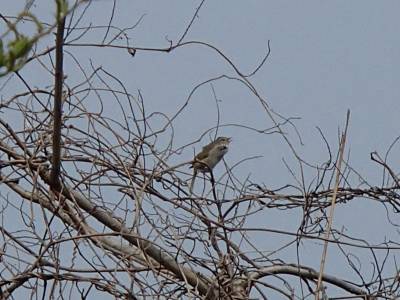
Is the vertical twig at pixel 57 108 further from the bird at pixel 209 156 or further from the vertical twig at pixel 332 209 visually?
the vertical twig at pixel 332 209

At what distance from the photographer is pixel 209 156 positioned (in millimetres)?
3479

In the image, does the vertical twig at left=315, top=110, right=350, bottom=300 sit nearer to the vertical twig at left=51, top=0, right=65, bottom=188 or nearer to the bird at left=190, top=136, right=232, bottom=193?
the bird at left=190, top=136, right=232, bottom=193

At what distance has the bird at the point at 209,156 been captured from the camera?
2.99 meters

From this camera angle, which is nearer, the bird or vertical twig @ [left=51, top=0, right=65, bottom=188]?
vertical twig @ [left=51, top=0, right=65, bottom=188]

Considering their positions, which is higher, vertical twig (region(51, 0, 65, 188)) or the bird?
the bird

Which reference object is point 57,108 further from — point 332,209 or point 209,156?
point 209,156

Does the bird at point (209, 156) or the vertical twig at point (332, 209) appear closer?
the vertical twig at point (332, 209)

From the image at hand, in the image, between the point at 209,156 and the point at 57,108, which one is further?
the point at 209,156

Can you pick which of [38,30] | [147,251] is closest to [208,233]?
[147,251]

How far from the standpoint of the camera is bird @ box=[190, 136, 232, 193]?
2.99 meters

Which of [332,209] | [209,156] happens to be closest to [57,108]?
[332,209]

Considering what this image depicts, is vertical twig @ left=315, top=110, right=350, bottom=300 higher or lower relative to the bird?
lower

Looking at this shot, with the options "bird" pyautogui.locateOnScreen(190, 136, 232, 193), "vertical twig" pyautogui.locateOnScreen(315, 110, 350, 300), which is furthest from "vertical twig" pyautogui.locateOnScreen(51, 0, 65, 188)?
"vertical twig" pyautogui.locateOnScreen(315, 110, 350, 300)

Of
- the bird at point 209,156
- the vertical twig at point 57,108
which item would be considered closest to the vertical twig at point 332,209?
the bird at point 209,156
